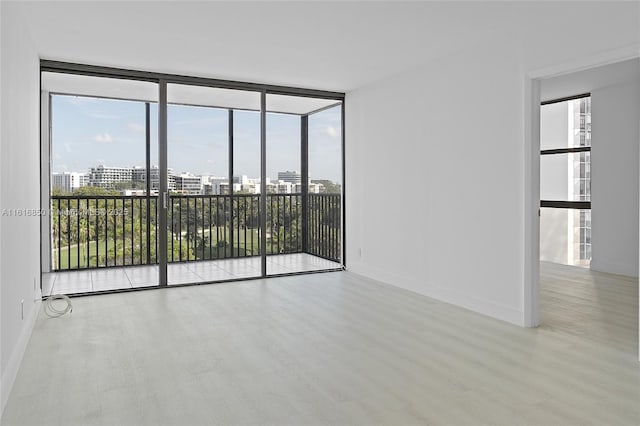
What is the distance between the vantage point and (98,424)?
2.21m

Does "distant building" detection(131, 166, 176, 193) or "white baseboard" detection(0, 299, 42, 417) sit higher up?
Answer: "distant building" detection(131, 166, 176, 193)

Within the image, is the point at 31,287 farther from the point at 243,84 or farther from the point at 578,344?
the point at 578,344

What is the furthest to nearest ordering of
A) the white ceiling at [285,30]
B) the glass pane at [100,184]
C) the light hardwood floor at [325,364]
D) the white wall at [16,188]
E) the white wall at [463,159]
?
the glass pane at [100,184], the white wall at [463,159], the white ceiling at [285,30], the white wall at [16,188], the light hardwood floor at [325,364]

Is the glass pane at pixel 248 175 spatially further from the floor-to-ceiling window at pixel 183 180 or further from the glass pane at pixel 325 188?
the glass pane at pixel 325 188

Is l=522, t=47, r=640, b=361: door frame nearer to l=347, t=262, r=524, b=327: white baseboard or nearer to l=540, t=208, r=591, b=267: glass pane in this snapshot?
l=347, t=262, r=524, b=327: white baseboard

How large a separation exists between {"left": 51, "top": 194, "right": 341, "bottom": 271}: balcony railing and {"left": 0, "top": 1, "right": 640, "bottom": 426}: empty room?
0.03 m

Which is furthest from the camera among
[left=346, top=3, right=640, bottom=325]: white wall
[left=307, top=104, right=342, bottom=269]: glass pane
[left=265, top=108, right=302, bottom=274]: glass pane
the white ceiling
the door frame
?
[left=307, top=104, right=342, bottom=269]: glass pane

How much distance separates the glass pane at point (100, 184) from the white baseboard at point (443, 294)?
2523 millimetres

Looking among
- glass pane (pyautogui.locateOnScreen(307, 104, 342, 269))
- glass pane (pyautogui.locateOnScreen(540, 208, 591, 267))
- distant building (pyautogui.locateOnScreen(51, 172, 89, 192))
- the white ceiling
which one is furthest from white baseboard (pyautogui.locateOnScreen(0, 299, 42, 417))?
glass pane (pyautogui.locateOnScreen(540, 208, 591, 267))

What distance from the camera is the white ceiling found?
3.30m

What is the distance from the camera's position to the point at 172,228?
5711 mm

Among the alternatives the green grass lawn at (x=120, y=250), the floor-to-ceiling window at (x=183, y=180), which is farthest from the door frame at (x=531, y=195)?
the green grass lawn at (x=120, y=250)

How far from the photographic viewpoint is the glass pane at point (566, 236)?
6.71 metres

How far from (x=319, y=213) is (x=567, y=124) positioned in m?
3.83
